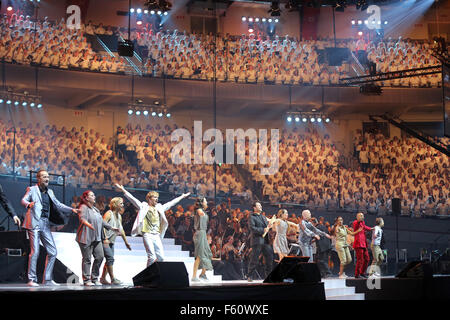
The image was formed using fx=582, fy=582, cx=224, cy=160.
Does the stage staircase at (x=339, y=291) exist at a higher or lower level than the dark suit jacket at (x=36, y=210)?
lower

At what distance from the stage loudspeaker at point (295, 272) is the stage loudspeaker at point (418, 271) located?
2.49m

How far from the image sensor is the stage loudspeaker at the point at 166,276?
5.96 meters

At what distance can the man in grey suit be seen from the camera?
7.23 meters

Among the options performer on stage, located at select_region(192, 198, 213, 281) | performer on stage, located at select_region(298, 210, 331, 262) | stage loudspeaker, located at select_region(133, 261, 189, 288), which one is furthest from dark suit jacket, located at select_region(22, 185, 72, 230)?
performer on stage, located at select_region(298, 210, 331, 262)

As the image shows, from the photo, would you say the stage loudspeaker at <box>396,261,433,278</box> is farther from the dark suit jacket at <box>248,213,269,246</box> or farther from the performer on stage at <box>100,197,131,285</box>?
the performer on stage at <box>100,197,131,285</box>

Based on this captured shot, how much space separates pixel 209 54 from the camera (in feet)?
62.6

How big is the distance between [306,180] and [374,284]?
26.6ft

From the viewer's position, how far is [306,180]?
17812mm

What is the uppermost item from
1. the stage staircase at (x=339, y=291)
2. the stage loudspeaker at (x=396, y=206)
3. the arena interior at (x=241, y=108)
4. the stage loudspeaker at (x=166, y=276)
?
the arena interior at (x=241, y=108)

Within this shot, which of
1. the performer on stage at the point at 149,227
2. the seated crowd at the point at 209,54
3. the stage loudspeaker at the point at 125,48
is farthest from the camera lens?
the seated crowd at the point at 209,54

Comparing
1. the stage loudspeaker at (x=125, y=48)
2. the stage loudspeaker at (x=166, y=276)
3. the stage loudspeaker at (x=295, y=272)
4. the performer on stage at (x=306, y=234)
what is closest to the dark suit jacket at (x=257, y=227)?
the performer on stage at (x=306, y=234)

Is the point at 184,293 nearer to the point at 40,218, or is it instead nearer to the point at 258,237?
A: the point at 40,218

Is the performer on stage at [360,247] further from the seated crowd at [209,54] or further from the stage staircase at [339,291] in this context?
the seated crowd at [209,54]

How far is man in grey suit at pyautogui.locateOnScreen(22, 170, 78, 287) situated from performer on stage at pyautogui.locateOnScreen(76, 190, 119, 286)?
0.92 feet
